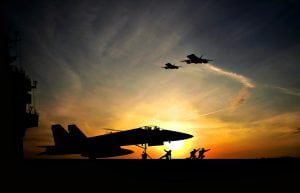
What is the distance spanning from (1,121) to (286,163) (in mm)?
27659

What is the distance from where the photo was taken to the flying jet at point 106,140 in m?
44.0

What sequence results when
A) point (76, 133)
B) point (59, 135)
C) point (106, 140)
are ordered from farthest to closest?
point (59, 135) < point (76, 133) < point (106, 140)

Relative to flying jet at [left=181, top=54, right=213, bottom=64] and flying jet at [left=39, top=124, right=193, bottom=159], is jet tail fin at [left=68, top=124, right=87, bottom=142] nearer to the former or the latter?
flying jet at [left=39, top=124, right=193, bottom=159]

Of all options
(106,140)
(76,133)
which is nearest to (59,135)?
(76,133)

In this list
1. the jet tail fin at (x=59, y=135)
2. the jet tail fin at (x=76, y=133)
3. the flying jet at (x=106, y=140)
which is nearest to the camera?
the flying jet at (x=106, y=140)

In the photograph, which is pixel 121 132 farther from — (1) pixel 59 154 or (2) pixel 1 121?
(2) pixel 1 121

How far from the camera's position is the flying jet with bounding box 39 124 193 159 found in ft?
144

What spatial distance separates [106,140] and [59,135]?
16.5 meters

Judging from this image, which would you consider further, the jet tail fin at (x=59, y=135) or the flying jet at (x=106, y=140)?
the jet tail fin at (x=59, y=135)

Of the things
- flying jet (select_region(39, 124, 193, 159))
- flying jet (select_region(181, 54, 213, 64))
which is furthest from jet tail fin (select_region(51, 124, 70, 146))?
flying jet (select_region(181, 54, 213, 64))

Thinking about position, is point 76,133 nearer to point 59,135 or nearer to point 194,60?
point 59,135

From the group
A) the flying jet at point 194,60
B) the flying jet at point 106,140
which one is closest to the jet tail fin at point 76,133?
the flying jet at point 106,140

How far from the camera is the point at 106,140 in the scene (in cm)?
4788

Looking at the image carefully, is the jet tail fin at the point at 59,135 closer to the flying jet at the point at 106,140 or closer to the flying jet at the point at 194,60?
the flying jet at the point at 106,140
